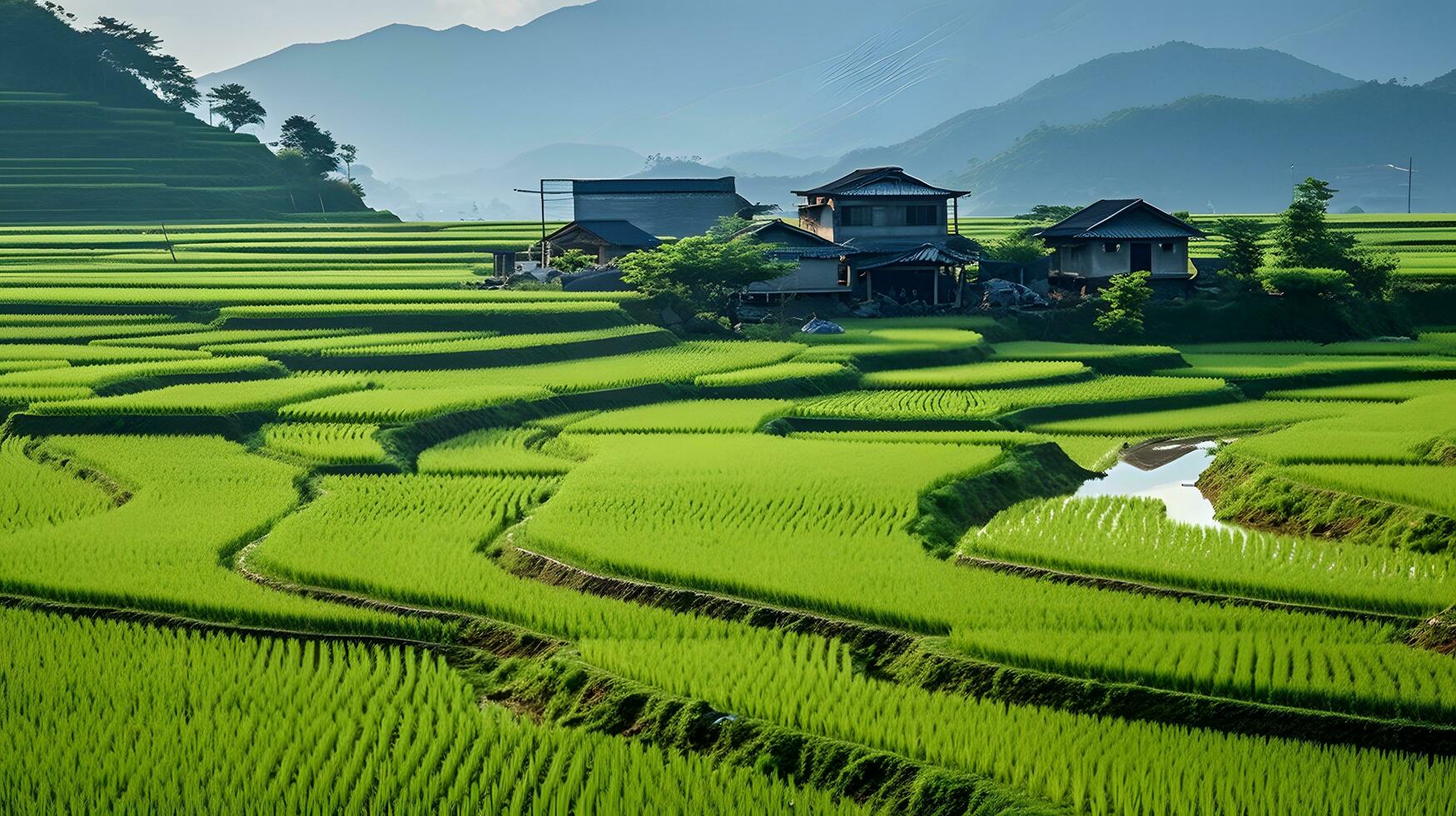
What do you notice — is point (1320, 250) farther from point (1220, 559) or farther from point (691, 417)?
point (1220, 559)

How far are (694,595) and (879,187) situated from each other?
95.2 ft

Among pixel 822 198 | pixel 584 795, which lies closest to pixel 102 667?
pixel 584 795

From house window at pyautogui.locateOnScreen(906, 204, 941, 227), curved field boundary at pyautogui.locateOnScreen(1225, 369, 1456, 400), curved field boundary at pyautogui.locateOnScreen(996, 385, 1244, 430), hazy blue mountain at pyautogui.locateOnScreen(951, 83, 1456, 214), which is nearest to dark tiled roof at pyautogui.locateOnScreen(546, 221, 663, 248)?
house window at pyautogui.locateOnScreen(906, 204, 941, 227)

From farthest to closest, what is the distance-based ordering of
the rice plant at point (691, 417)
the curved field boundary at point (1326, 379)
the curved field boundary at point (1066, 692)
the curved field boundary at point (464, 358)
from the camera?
1. the curved field boundary at point (1326, 379)
2. the curved field boundary at point (464, 358)
3. the rice plant at point (691, 417)
4. the curved field boundary at point (1066, 692)

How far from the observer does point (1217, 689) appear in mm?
8891

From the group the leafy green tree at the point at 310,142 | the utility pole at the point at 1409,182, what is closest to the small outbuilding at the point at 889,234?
the utility pole at the point at 1409,182

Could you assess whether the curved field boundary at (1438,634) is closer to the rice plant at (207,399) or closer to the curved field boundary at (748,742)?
the curved field boundary at (748,742)

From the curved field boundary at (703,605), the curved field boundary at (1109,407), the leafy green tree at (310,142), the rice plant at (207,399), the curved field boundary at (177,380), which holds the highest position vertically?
the leafy green tree at (310,142)

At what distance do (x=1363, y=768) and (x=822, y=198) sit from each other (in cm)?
3281

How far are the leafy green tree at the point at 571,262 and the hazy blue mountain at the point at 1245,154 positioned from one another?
4916 inches

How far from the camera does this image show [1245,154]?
Result: 156 m

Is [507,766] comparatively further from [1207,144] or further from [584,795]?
[1207,144]

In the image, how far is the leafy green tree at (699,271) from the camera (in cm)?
3216

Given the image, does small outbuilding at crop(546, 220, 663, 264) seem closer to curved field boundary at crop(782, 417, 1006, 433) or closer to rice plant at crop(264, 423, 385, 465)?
curved field boundary at crop(782, 417, 1006, 433)
